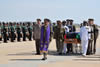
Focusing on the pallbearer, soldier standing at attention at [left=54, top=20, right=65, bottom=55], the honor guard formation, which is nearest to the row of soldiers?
the honor guard formation

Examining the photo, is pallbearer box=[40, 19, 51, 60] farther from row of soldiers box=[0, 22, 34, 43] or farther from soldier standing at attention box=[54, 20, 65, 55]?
row of soldiers box=[0, 22, 34, 43]

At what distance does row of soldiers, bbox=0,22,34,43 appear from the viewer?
2874 cm

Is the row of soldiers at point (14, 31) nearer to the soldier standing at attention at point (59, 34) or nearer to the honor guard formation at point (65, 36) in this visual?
the honor guard formation at point (65, 36)

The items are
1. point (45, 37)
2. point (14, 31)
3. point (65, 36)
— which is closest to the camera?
point (45, 37)

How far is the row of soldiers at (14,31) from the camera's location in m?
28.7

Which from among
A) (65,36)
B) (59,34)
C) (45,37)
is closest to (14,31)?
(59,34)

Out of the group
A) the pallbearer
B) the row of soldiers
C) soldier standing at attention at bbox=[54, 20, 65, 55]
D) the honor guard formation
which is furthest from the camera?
the row of soldiers

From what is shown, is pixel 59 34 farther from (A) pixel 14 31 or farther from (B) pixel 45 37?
(A) pixel 14 31

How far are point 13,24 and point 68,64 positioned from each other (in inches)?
628

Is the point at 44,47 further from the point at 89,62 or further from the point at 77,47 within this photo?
the point at 77,47

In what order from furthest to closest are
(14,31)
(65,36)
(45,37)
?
(14,31), (65,36), (45,37)

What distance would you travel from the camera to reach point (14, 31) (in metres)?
29.5

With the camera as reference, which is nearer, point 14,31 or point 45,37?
point 45,37

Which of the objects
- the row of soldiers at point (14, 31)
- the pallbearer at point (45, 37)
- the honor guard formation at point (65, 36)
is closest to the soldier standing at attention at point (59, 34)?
the honor guard formation at point (65, 36)
